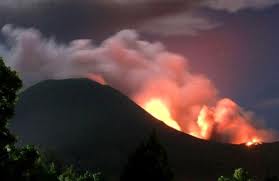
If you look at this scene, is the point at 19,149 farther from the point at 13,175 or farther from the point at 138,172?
the point at 138,172

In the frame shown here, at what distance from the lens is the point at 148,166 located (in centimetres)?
4900

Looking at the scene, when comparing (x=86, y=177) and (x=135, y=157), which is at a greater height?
(x=86, y=177)

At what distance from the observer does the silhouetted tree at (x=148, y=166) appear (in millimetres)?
48562

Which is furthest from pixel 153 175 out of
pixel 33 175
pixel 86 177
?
pixel 86 177

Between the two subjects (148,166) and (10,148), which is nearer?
(10,148)

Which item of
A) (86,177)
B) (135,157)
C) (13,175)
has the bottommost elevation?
(13,175)

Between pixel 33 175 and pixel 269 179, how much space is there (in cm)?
3685

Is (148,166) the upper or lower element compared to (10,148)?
upper

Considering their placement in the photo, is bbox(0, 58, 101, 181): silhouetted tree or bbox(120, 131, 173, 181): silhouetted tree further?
bbox(120, 131, 173, 181): silhouetted tree

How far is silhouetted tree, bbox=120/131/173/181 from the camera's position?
4856 centimetres

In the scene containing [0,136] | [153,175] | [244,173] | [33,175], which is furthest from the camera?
[244,173]

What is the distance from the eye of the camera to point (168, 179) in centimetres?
4875

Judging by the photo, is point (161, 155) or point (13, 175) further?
point (161, 155)

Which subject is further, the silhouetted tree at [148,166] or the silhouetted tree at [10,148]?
the silhouetted tree at [148,166]
